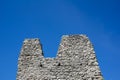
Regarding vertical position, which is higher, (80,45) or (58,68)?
(80,45)

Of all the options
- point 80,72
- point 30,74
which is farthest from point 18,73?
point 80,72

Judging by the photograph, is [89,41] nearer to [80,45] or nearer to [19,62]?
[80,45]

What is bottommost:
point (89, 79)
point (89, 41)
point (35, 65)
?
point (89, 79)

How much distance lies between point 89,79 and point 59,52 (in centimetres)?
179

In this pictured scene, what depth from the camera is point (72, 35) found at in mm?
13859

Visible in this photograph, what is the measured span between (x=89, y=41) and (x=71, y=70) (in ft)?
5.36

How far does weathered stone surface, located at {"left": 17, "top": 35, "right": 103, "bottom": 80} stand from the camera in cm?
1280

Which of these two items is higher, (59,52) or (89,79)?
(59,52)

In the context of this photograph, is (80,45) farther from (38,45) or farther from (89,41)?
(38,45)

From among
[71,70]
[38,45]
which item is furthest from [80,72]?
[38,45]

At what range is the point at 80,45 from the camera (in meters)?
13.5

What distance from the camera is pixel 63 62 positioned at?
43.1 feet

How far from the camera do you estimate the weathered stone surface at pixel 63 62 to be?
12.8 metres

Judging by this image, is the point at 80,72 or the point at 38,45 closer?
the point at 80,72
